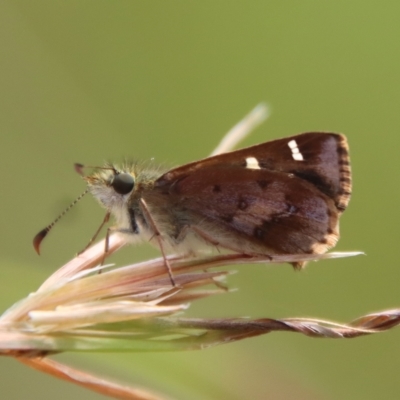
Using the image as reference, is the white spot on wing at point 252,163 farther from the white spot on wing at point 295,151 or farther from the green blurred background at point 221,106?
the green blurred background at point 221,106

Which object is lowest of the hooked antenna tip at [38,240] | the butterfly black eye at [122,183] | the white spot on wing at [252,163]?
the white spot on wing at [252,163]

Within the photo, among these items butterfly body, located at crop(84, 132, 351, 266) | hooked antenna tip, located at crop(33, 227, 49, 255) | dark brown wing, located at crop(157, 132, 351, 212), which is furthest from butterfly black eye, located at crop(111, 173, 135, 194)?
hooked antenna tip, located at crop(33, 227, 49, 255)

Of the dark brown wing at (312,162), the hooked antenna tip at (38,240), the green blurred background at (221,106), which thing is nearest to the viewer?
the hooked antenna tip at (38,240)

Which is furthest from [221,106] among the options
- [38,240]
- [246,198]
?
[38,240]

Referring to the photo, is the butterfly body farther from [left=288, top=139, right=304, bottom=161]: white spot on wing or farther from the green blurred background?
the green blurred background

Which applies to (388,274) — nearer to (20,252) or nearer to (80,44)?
(20,252)

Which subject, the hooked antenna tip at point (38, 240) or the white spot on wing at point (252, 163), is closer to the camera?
the hooked antenna tip at point (38, 240)

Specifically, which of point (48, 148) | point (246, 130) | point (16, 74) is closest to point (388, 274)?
point (246, 130)

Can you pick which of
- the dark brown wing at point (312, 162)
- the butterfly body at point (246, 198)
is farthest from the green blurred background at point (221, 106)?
the dark brown wing at point (312, 162)
